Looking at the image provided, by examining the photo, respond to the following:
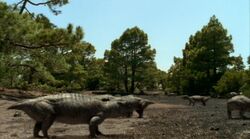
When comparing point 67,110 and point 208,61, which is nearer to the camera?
point 67,110

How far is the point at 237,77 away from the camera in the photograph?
46375mm

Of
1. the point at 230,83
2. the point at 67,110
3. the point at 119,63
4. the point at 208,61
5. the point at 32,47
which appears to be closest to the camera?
the point at 67,110

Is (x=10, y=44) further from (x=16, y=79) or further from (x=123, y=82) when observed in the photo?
(x=123, y=82)

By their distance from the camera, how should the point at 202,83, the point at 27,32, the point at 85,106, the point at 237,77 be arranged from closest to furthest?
the point at 85,106
the point at 27,32
the point at 237,77
the point at 202,83

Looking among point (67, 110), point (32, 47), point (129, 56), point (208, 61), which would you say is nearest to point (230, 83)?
point (208, 61)

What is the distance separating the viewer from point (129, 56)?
64.4 metres

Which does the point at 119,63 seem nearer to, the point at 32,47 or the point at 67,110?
the point at 32,47

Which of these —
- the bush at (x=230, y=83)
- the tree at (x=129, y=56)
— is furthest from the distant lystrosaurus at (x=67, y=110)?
the tree at (x=129, y=56)

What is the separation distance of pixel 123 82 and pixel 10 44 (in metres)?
41.6

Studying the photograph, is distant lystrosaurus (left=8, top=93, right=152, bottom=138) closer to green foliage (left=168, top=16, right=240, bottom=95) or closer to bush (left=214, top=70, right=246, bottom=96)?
bush (left=214, top=70, right=246, bottom=96)

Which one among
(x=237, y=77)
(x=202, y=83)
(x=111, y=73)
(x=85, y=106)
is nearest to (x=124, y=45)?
(x=111, y=73)

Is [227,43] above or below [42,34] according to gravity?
above

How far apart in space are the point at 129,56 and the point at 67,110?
5308cm

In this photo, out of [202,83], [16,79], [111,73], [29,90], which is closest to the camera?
[16,79]
